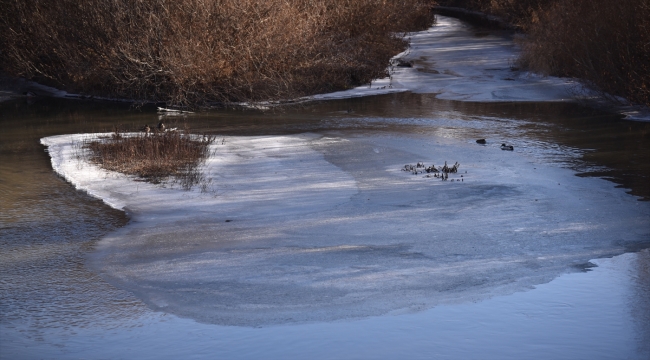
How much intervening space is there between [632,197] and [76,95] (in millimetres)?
16918

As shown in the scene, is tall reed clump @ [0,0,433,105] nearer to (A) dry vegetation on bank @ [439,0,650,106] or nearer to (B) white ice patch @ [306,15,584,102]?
(B) white ice patch @ [306,15,584,102]

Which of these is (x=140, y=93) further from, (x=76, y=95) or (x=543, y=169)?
(x=543, y=169)

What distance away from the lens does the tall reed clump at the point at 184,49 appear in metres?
18.9

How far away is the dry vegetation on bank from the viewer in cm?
1558

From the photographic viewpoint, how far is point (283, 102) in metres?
19.2

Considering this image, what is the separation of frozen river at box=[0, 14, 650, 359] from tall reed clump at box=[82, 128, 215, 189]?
1.13 feet

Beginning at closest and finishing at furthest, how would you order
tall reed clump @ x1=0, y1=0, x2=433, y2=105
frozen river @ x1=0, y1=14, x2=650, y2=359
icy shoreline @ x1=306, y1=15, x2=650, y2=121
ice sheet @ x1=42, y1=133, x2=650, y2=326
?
1. frozen river @ x1=0, y1=14, x2=650, y2=359
2. ice sheet @ x1=42, y1=133, x2=650, y2=326
3. tall reed clump @ x1=0, y1=0, x2=433, y2=105
4. icy shoreline @ x1=306, y1=15, x2=650, y2=121

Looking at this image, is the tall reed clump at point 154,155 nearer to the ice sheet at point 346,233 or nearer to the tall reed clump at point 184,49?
the ice sheet at point 346,233

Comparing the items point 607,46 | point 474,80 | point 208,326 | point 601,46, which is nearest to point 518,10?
point 474,80

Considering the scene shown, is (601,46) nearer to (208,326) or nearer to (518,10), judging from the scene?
(208,326)

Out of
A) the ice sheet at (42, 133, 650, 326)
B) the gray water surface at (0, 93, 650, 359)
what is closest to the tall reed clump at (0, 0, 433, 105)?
the ice sheet at (42, 133, 650, 326)

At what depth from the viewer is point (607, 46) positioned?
54.9ft

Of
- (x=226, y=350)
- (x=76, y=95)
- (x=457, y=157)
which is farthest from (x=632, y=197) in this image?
(x=76, y=95)

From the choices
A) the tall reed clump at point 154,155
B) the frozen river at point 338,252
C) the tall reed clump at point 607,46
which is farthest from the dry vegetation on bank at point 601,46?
the tall reed clump at point 154,155
